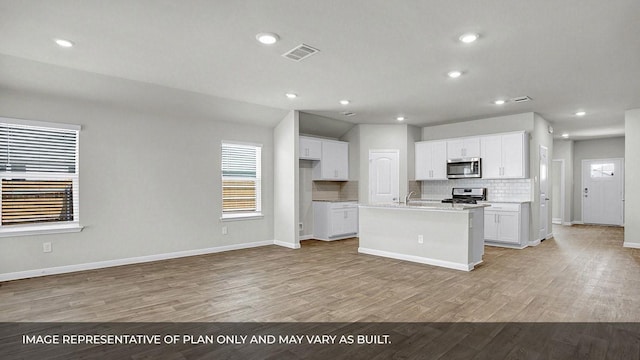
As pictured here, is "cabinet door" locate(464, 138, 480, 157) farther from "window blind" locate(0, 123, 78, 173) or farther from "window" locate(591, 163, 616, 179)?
"window blind" locate(0, 123, 78, 173)

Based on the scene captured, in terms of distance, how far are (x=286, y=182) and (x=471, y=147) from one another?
3936mm

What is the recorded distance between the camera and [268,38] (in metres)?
3.35

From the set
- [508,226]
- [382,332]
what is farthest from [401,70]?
[508,226]

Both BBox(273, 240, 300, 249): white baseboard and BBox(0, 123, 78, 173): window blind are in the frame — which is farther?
BBox(273, 240, 300, 249): white baseboard

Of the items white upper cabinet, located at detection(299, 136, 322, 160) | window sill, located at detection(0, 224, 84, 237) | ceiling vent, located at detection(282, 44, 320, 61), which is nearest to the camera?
ceiling vent, located at detection(282, 44, 320, 61)

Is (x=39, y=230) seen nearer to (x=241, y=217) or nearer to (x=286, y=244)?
(x=241, y=217)

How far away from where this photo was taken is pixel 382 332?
112 inches

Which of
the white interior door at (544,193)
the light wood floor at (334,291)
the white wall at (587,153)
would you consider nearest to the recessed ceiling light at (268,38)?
the light wood floor at (334,291)

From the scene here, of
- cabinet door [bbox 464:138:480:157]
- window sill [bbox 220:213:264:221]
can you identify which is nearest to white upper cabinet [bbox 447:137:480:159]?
cabinet door [bbox 464:138:480:157]

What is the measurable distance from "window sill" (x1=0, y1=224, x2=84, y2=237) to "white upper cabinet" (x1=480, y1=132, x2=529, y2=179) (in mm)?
7192

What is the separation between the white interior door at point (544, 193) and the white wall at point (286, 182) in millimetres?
4978

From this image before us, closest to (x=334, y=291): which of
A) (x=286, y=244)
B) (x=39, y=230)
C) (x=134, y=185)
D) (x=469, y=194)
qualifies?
(x=286, y=244)

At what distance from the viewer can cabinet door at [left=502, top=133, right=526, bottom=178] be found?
6648mm

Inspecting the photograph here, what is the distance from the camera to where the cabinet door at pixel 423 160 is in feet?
26.3
